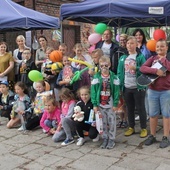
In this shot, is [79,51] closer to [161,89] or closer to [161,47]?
[161,47]

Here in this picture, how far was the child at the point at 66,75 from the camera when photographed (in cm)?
538

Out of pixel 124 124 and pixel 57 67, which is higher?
pixel 57 67

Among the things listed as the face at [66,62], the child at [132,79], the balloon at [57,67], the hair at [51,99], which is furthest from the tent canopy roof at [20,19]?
the child at [132,79]

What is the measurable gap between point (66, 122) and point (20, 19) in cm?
289

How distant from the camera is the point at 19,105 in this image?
5672mm

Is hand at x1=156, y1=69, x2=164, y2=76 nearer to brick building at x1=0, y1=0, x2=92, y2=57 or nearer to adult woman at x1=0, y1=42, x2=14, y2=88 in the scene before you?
adult woman at x1=0, y1=42, x2=14, y2=88

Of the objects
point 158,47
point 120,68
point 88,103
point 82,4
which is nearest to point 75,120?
point 88,103

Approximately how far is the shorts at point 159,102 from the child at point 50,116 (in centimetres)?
170

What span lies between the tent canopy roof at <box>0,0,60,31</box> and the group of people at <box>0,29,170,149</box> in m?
0.53

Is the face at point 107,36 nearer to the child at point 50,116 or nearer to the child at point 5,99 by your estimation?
the child at point 50,116

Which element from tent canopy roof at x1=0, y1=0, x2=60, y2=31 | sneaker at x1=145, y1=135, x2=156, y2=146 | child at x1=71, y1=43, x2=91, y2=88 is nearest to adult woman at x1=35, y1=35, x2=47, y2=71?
tent canopy roof at x1=0, y1=0, x2=60, y2=31

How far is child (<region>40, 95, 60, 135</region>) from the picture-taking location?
518 centimetres

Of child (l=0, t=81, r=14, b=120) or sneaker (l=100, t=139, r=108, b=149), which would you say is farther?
child (l=0, t=81, r=14, b=120)

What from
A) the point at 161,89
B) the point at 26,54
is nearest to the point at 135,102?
the point at 161,89
